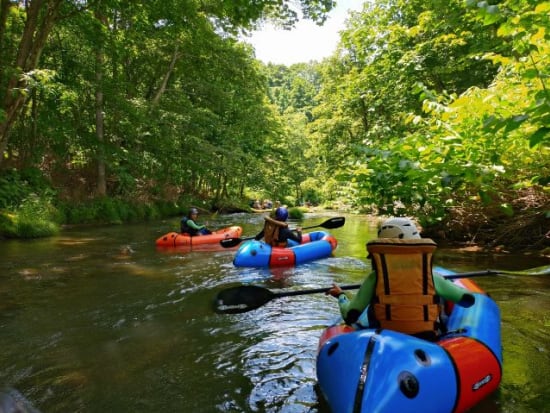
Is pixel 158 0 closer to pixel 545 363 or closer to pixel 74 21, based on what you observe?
pixel 74 21

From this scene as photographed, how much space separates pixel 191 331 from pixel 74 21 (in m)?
9.25

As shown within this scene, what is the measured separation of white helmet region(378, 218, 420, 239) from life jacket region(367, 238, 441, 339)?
0.44 ft

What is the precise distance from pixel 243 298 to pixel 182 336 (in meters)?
0.69

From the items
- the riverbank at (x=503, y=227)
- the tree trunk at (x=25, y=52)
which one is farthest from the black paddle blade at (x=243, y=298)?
the tree trunk at (x=25, y=52)

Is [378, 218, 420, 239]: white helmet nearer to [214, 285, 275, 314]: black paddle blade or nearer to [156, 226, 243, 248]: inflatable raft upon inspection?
[214, 285, 275, 314]: black paddle blade

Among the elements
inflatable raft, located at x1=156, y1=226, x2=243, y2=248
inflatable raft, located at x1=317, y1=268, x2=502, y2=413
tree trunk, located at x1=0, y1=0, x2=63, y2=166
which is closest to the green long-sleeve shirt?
inflatable raft, located at x1=317, y1=268, x2=502, y2=413

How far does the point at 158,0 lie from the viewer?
31.2 feet

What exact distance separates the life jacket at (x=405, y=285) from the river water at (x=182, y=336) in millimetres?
641

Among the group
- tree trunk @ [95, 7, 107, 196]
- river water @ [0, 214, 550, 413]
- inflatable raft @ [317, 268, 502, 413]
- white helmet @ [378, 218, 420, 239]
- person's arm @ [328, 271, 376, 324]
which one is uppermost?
tree trunk @ [95, 7, 107, 196]

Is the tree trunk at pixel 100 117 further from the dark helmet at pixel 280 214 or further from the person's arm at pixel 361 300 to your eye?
the person's arm at pixel 361 300

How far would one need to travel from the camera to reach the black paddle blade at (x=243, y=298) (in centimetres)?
381

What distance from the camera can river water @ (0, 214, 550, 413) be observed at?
2844 millimetres

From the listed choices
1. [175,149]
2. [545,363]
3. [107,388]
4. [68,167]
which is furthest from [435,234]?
[68,167]

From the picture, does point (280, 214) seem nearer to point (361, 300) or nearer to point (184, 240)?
point (184, 240)
